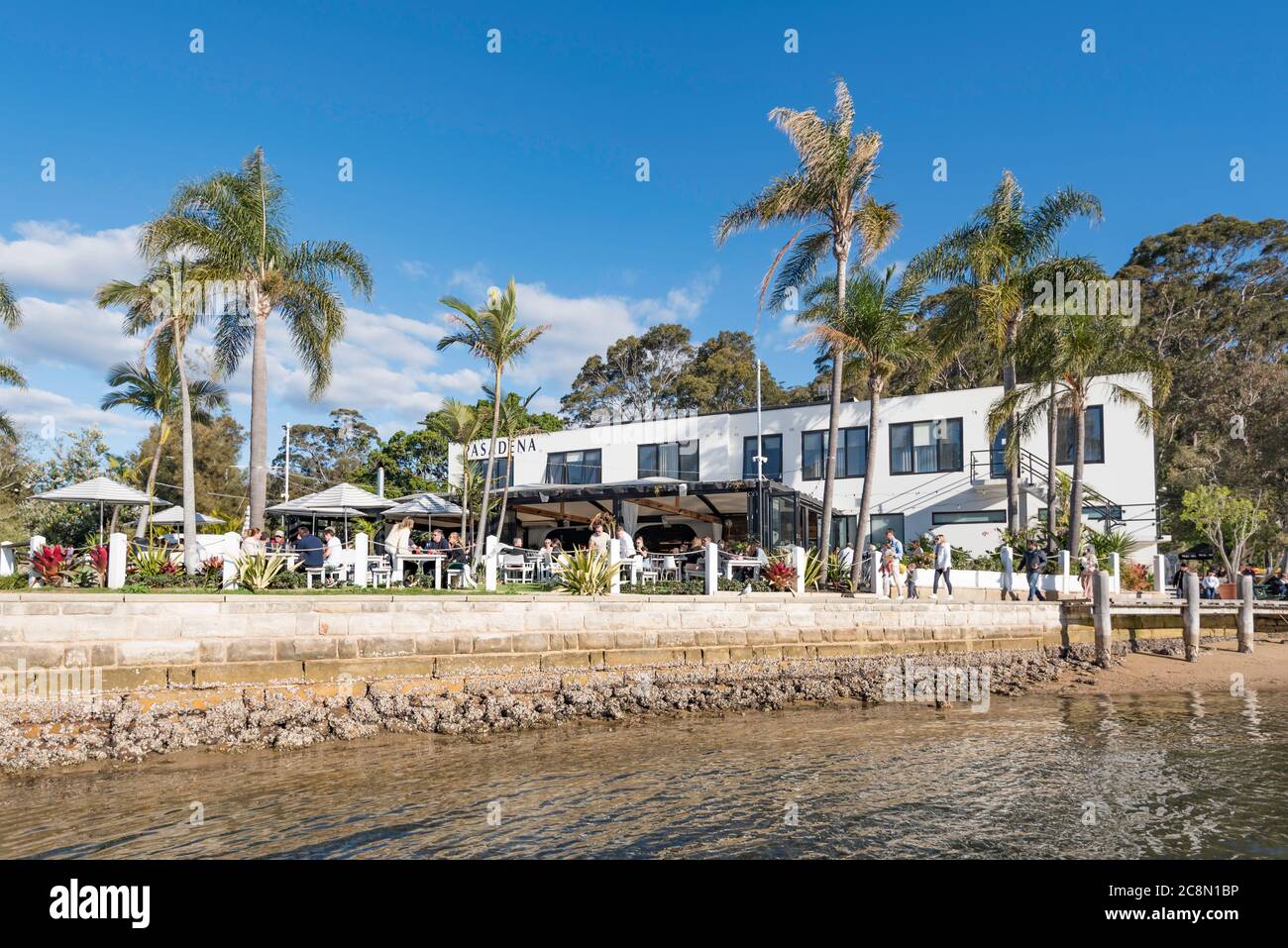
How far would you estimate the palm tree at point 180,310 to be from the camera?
16.5 metres

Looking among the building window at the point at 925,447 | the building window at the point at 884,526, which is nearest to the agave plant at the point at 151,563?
the building window at the point at 884,526

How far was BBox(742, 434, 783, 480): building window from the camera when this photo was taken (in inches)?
1277

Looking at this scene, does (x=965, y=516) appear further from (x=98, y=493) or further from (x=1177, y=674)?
(x=98, y=493)

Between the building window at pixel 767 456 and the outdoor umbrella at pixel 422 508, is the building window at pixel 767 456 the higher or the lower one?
the higher one

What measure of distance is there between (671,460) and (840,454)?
261 inches

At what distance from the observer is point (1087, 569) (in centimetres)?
2189

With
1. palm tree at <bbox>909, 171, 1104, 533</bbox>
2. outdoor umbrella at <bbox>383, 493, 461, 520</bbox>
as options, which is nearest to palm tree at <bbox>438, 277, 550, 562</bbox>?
outdoor umbrella at <bbox>383, 493, 461, 520</bbox>

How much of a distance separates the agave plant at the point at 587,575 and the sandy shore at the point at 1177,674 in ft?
26.7

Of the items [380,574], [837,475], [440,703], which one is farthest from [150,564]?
[837,475]

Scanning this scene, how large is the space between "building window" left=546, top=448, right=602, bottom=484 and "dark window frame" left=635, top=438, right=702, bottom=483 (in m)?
1.71

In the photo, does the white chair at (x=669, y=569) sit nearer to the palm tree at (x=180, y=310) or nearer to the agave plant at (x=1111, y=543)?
the palm tree at (x=180, y=310)

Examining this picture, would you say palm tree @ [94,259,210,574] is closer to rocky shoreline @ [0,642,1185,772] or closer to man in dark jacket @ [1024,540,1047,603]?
rocky shoreline @ [0,642,1185,772]
